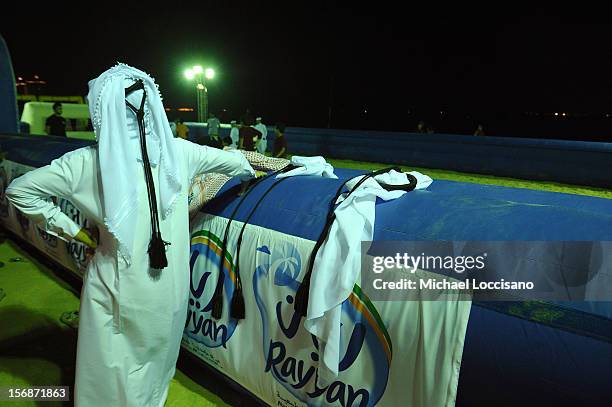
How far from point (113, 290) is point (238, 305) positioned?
73cm

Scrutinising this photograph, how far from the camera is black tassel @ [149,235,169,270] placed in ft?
6.81

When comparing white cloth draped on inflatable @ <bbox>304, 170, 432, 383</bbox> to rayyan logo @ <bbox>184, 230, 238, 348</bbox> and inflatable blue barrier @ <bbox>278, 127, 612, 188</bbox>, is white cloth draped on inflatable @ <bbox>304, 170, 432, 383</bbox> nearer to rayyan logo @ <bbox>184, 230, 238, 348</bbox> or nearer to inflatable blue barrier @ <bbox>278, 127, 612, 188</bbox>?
rayyan logo @ <bbox>184, 230, 238, 348</bbox>

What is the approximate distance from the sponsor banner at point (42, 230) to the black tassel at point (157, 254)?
55.6 inches

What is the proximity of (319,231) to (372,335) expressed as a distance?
0.60 metres

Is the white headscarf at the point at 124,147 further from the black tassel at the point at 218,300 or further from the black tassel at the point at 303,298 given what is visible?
the black tassel at the point at 303,298

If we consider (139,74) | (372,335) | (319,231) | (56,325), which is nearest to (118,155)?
(139,74)

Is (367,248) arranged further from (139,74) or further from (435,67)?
(435,67)

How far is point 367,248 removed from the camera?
1.96 m

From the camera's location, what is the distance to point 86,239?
2.25 metres

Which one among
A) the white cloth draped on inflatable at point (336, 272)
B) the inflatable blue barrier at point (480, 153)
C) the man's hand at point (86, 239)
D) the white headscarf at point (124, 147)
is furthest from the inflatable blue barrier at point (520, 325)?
the inflatable blue barrier at point (480, 153)

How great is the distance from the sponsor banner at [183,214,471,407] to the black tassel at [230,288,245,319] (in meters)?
0.04

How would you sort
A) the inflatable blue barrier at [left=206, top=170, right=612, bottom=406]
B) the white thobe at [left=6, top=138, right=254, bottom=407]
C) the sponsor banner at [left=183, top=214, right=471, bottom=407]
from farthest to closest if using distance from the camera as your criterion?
1. the white thobe at [left=6, top=138, right=254, bottom=407]
2. the sponsor banner at [left=183, top=214, right=471, bottom=407]
3. the inflatable blue barrier at [left=206, top=170, right=612, bottom=406]

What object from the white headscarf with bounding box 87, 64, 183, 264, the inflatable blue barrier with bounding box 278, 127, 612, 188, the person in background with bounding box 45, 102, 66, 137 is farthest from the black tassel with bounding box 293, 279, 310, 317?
the inflatable blue barrier with bounding box 278, 127, 612, 188

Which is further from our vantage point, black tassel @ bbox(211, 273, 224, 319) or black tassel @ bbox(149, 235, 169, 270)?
black tassel @ bbox(211, 273, 224, 319)
